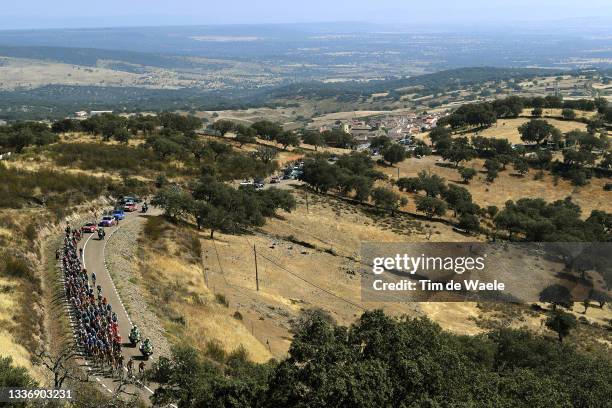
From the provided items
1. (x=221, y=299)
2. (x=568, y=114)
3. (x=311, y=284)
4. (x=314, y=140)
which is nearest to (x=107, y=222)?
(x=221, y=299)

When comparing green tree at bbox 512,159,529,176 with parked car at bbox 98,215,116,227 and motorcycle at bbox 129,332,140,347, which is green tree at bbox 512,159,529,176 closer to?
parked car at bbox 98,215,116,227

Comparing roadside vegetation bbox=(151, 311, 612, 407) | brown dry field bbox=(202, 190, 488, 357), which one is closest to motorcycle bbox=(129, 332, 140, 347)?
roadside vegetation bbox=(151, 311, 612, 407)

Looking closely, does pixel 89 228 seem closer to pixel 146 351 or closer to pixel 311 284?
pixel 311 284

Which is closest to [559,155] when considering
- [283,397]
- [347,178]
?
[347,178]

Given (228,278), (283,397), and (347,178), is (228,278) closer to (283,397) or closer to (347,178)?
(283,397)

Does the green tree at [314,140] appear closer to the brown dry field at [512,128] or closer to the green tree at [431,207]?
the brown dry field at [512,128]

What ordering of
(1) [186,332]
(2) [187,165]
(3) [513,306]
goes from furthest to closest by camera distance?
(2) [187,165] < (3) [513,306] < (1) [186,332]

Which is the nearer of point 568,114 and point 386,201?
point 386,201
